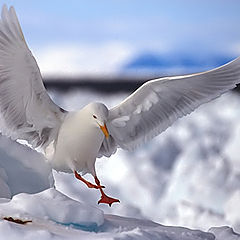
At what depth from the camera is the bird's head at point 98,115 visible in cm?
120

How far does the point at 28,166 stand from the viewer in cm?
142

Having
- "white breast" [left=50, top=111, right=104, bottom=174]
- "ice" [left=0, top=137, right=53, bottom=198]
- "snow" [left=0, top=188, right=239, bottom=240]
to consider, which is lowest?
"ice" [left=0, top=137, right=53, bottom=198]

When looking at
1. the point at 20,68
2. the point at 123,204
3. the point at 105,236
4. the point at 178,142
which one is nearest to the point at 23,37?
the point at 20,68

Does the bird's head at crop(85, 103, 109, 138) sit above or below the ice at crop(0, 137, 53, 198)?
above

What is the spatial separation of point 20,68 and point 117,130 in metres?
0.30

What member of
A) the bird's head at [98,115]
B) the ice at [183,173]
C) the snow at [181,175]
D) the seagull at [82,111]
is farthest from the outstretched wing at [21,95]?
the ice at [183,173]

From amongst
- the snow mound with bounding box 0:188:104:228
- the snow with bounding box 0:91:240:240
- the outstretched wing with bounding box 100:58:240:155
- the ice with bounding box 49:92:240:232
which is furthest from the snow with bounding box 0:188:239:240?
the ice with bounding box 49:92:240:232

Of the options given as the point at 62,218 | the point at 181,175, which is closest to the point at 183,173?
the point at 181,175

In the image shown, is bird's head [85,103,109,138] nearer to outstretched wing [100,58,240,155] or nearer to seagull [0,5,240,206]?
seagull [0,5,240,206]

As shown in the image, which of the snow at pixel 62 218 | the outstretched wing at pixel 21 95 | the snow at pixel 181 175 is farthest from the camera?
the snow at pixel 181 175

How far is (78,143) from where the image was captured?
1254 millimetres

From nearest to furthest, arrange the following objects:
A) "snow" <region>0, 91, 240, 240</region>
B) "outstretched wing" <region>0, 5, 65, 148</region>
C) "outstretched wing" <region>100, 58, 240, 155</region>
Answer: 1. "outstretched wing" <region>0, 5, 65, 148</region>
2. "outstretched wing" <region>100, 58, 240, 155</region>
3. "snow" <region>0, 91, 240, 240</region>

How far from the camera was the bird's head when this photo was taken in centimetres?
120

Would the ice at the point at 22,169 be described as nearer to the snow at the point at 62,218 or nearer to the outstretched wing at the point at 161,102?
the outstretched wing at the point at 161,102
